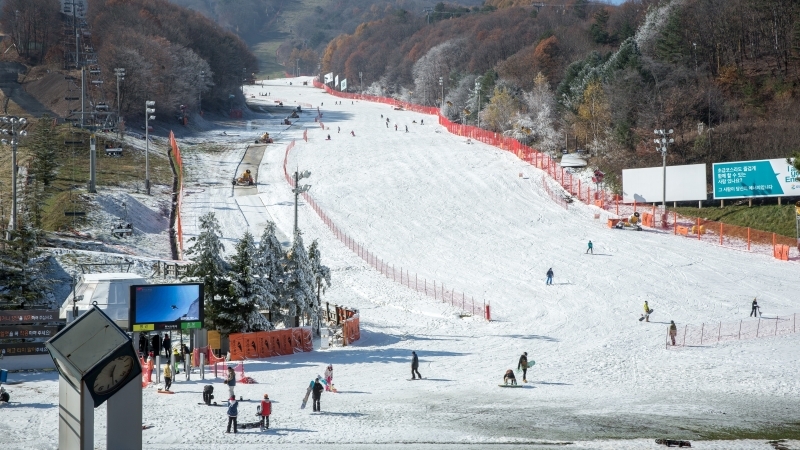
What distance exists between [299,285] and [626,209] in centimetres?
2976

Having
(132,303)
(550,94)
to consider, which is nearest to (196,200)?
(132,303)

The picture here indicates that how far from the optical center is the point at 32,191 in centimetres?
5419

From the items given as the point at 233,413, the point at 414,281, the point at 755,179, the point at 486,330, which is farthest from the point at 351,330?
the point at 755,179

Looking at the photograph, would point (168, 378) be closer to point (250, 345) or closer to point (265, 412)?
point (265, 412)

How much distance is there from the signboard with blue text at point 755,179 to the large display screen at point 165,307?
125 feet

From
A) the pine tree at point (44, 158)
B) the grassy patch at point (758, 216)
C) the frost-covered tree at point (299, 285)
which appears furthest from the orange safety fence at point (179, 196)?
the grassy patch at point (758, 216)

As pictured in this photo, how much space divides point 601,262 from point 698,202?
15.2 m

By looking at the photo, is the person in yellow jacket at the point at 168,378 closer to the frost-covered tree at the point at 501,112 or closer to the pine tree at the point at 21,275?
the pine tree at the point at 21,275

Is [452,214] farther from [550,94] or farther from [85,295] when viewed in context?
[550,94]

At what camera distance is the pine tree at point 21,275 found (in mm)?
34875

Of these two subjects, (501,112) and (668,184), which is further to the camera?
(501,112)

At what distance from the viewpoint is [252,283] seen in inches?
1374

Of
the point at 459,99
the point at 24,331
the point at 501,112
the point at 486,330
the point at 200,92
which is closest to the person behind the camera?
the point at 24,331

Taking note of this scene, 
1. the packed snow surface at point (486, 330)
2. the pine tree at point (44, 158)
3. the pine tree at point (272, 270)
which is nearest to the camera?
the packed snow surface at point (486, 330)
